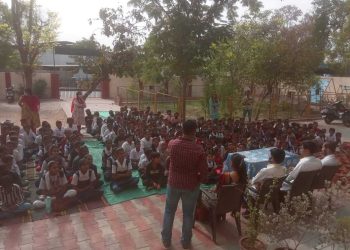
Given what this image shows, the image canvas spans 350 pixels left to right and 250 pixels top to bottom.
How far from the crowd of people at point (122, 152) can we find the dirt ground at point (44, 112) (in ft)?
Result: 16.7

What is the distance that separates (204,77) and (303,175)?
10.4 metres

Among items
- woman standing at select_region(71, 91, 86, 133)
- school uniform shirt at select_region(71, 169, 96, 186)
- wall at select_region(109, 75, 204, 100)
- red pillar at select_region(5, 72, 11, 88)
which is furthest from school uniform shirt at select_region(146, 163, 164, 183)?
red pillar at select_region(5, 72, 11, 88)

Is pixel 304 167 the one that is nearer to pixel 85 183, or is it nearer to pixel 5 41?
pixel 85 183

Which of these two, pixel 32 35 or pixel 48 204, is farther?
pixel 32 35

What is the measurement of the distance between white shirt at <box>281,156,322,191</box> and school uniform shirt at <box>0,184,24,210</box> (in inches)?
191

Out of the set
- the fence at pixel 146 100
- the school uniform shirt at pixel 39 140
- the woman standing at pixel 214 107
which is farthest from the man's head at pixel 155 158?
the fence at pixel 146 100

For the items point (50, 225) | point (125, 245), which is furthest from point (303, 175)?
point (50, 225)

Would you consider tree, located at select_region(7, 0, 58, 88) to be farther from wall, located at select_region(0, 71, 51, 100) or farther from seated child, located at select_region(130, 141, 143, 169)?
seated child, located at select_region(130, 141, 143, 169)

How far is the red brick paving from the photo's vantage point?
5324mm

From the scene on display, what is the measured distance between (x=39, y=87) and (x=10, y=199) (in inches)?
769

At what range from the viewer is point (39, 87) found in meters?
24.2

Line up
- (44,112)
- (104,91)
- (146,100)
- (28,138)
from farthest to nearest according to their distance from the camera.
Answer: (104,91) < (146,100) < (44,112) < (28,138)

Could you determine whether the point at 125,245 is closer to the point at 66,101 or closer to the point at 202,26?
the point at 202,26

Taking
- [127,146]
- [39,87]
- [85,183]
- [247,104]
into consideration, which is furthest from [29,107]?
[39,87]
